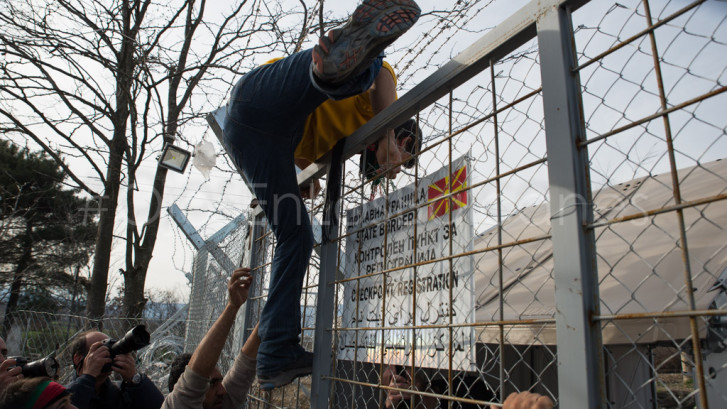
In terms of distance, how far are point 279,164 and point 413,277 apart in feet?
2.71

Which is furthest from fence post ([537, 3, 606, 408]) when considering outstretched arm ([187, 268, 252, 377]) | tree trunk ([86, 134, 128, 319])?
tree trunk ([86, 134, 128, 319])

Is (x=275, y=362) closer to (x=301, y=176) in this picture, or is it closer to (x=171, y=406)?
(x=171, y=406)

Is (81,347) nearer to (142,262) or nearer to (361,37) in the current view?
(361,37)

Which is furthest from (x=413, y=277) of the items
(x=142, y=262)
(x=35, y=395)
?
(x=142, y=262)

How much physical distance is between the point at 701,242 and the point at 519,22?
2.34 m

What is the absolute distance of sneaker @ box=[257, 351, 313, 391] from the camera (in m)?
2.25

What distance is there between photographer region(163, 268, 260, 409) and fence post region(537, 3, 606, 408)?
1793 mm

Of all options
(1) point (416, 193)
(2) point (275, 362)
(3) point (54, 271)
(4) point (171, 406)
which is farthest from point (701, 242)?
(3) point (54, 271)

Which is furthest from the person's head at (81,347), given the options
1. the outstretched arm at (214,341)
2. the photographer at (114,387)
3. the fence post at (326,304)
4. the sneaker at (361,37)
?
the sneaker at (361,37)

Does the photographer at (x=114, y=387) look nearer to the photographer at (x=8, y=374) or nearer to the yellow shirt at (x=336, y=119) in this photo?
the photographer at (x=8, y=374)

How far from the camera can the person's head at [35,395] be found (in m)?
2.34

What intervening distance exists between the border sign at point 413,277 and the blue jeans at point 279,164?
244mm

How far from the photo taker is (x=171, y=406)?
8.52 ft

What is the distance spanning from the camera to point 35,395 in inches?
93.4
